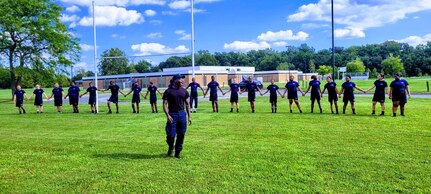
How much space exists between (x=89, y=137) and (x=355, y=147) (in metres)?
7.64

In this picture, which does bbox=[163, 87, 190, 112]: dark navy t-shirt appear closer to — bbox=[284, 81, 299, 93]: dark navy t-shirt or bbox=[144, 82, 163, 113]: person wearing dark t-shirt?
bbox=[284, 81, 299, 93]: dark navy t-shirt

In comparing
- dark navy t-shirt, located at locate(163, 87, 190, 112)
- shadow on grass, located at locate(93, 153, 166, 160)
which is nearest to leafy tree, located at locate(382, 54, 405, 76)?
dark navy t-shirt, located at locate(163, 87, 190, 112)

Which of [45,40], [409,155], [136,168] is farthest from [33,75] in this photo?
[409,155]

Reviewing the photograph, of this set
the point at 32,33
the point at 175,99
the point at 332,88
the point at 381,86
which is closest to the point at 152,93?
the point at 332,88

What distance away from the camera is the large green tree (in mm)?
36062

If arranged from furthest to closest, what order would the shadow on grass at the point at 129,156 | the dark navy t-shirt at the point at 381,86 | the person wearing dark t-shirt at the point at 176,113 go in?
the dark navy t-shirt at the point at 381,86 → the shadow on grass at the point at 129,156 → the person wearing dark t-shirt at the point at 176,113

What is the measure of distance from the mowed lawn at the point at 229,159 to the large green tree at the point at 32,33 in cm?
2669

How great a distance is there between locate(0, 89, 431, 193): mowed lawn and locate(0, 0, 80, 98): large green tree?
26.7 metres

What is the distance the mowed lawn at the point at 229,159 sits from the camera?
604 centimetres

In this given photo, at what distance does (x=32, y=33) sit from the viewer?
37.1 m

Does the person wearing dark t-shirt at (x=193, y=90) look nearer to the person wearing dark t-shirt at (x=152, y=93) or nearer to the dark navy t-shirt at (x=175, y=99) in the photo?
the person wearing dark t-shirt at (x=152, y=93)

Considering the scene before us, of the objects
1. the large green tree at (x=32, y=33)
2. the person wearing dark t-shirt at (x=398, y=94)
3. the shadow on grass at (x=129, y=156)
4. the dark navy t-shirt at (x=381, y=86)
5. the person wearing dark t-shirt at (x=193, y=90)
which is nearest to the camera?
the shadow on grass at (x=129, y=156)

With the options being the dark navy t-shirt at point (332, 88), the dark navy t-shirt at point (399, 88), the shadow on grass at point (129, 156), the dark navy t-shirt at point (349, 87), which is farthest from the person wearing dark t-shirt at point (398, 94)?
the shadow on grass at point (129, 156)

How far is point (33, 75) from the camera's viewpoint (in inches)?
1516
